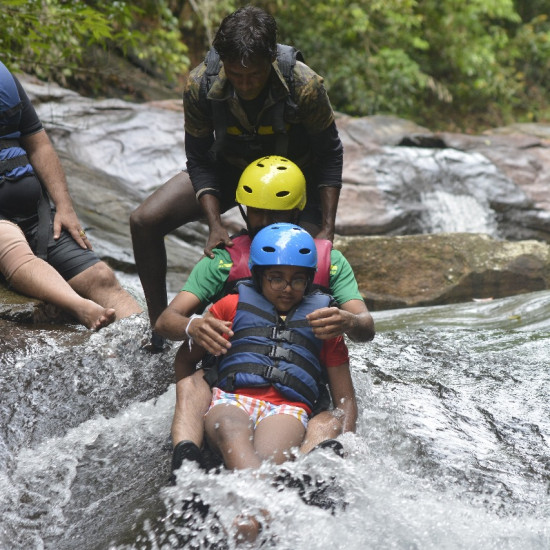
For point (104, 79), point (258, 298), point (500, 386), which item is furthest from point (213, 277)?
point (104, 79)

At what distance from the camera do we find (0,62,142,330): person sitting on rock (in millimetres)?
4270

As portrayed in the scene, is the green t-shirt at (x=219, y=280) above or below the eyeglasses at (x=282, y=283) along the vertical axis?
below

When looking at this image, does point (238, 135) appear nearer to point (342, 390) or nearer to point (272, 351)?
point (272, 351)

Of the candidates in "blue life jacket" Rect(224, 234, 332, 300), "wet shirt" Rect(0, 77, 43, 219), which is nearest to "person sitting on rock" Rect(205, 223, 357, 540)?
"blue life jacket" Rect(224, 234, 332, 300)

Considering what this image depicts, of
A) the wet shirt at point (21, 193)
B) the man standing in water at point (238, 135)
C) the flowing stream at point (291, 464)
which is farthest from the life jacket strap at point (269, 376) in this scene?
the wet shirt at point (21, 193)

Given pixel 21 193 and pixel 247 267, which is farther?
pixel 21 193

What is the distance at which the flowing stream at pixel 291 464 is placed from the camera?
270 centimetres

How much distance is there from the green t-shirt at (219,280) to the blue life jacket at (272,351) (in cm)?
22

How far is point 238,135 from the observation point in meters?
3.73

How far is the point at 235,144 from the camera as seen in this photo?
3.78 metres

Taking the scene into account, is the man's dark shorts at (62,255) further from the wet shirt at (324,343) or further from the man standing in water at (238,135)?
the wet shirt at (324,343)

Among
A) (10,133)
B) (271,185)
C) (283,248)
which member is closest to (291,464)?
(283,248)

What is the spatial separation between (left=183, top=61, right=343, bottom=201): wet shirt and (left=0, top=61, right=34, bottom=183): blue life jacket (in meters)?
1.16

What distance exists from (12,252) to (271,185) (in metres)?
1.67
